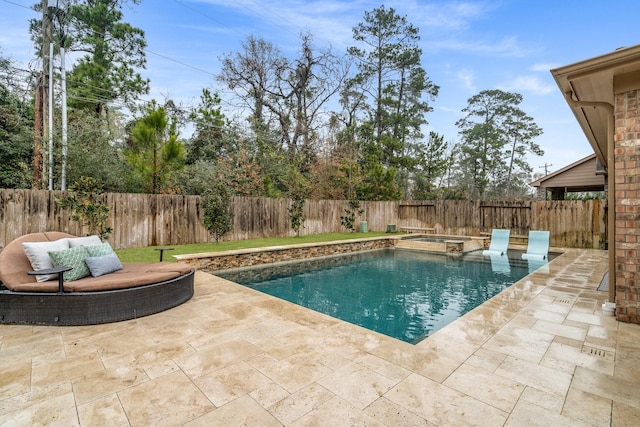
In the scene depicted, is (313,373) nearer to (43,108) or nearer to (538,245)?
(538,245)

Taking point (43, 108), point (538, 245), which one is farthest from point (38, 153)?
point (538, 245)

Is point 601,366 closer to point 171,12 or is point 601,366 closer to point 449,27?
point 449,27

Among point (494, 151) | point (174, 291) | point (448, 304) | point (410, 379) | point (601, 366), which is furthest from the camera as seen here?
point (494, 151)

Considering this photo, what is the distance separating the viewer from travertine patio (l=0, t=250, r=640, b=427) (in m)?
1.88

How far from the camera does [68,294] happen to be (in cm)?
326

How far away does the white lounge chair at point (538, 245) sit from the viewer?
9.27 metres

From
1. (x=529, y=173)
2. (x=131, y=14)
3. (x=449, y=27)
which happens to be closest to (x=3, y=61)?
(x=131, y=14)

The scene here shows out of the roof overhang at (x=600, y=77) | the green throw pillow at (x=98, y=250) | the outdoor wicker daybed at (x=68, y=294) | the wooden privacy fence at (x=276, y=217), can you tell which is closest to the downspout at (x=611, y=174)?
the roof overhang at (x=600, y=77)

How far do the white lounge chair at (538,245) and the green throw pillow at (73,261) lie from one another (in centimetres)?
1033

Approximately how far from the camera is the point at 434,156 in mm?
18281

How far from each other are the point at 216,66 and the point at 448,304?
56.2 feet

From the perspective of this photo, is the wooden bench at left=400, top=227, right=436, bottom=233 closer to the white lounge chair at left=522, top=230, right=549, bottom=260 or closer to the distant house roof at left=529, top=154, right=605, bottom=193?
the white lounge chair at left=522, top=230, right=549, bottom=260

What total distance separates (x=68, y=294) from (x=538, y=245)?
11123 millimetres

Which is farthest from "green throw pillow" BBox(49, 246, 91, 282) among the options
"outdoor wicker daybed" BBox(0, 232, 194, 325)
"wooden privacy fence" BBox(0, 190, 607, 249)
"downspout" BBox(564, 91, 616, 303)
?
"downspout" BBox(564, 91, 616, 303)
